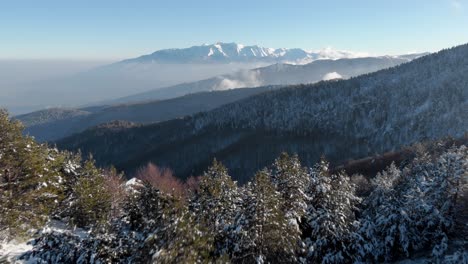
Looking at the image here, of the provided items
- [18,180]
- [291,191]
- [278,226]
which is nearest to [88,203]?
[18,180]

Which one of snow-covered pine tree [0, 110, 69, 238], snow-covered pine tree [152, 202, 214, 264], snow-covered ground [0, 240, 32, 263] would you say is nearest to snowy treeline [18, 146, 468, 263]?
snow-covered pine tree [152, 202, 214, 264]

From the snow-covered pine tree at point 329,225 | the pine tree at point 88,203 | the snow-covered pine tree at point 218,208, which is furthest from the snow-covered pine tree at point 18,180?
the snow-covered pine tree at point 329,225

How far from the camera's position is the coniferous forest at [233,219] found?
59.2 feet

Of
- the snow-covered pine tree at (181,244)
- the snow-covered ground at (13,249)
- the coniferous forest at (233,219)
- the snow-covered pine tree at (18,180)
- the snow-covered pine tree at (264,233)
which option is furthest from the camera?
the snow-covered ground at (13,249)

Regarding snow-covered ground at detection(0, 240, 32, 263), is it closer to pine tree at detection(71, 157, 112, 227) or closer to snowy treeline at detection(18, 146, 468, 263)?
snowy treeline at detection(18, 146, 468, 263)

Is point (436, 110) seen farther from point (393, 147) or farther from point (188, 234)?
point (188, 234)

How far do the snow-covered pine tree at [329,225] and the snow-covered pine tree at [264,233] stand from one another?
9.40ft

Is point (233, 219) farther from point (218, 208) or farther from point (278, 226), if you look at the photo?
point (278, 226)

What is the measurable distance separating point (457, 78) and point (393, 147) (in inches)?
2355

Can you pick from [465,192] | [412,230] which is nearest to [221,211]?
[412,230]

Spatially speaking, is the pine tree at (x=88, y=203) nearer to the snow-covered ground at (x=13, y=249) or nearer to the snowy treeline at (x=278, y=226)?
the snowy treeline at (x=278, y=226)

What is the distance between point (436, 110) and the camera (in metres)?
180

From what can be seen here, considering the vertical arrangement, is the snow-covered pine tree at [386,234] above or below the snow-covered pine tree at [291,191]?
below

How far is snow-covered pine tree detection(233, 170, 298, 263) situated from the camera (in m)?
21.1
